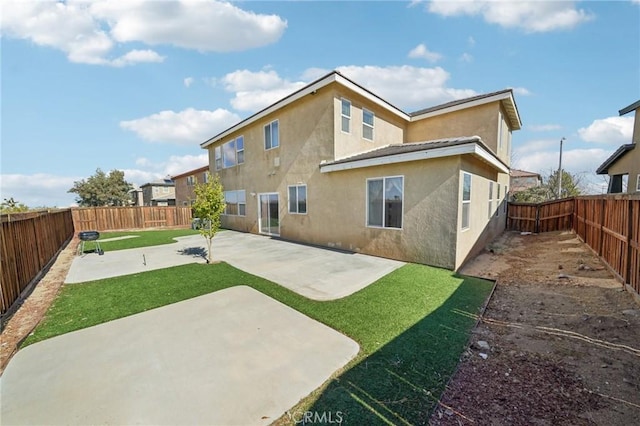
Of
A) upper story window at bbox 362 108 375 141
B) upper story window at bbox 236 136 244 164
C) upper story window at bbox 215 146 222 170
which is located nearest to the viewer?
upper story window at bbox 362 108 375 141

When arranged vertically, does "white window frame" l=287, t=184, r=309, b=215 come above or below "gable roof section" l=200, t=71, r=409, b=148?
below

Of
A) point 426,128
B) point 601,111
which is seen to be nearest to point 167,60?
point 426,128

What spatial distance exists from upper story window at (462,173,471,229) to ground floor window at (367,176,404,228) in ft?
5.69

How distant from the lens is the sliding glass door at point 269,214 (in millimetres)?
13500

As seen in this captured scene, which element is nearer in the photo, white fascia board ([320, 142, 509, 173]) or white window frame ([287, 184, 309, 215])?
white fascia board ([320, 142, 509, 173])

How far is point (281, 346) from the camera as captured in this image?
350cm

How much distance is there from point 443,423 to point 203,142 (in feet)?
69.8

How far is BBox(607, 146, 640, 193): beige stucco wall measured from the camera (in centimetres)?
1250

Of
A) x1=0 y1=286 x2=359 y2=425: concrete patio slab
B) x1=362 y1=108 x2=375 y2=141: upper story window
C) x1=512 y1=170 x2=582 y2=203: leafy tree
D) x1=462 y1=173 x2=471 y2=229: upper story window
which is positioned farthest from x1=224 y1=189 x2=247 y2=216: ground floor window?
x1=512 y1=170 x2=582 y2=203: leafy tree

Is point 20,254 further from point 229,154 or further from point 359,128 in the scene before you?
point 229,154

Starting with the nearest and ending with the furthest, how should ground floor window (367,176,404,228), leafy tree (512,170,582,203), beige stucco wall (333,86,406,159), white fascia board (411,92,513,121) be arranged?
ground floor window (367,176,404,228) < beige stucco wall (333,86,406,159) < white fascia board (411,92,513,121) < leafy tree (512,170,582,203)

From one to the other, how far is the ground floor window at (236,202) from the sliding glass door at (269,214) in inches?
80.7

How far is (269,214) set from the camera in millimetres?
14109

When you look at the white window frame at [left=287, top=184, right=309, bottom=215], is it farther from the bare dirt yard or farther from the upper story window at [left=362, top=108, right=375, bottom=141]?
the bare dirt yard
